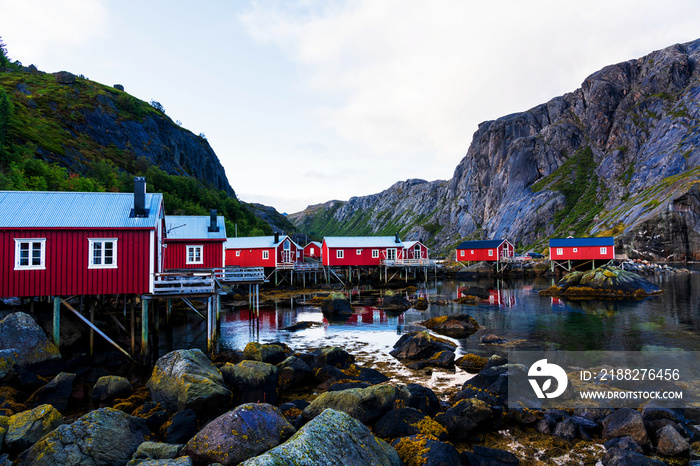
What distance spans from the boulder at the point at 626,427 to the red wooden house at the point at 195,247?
29614mm

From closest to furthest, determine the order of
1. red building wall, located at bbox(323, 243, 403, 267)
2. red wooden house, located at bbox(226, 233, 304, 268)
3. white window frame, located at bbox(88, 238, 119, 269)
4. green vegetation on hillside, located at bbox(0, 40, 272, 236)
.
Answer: white window frame, located at bbox(88, 238, 119, 269) → green vegetation on hillside, located at bbox(0, 40, 272, 236) → red wooden house, located at bbox(226, 233, 304, 268) → red building wall, located at bbox(323, 243, 403, 267)

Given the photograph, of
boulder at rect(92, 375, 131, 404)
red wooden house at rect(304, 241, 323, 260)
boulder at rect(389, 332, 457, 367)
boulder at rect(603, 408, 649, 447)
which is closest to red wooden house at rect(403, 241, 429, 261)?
red wooden house at rect(304, 241, 323, 260)

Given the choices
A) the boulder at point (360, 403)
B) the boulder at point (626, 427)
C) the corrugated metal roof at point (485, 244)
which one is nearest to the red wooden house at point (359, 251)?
the corrugated metal roof at point (485, 244)

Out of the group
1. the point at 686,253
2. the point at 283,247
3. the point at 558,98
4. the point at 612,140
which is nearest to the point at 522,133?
the point at 558,98

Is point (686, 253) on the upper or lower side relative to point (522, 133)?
lower

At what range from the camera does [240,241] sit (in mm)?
58531

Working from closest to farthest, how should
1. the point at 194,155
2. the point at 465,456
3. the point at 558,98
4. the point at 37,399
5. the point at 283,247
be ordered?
the point at 465,456, the point at 37,399, the point at 283,247, the point at 194,155, the point at 558,98

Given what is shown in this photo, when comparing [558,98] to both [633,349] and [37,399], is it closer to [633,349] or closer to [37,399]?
[633,349]

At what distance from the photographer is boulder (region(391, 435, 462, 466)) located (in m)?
8.88

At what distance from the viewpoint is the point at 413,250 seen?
2817 inches

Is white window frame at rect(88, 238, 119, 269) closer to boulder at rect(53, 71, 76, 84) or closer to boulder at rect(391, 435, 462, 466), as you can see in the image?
boulder at rect(391, 435, 462, 466)

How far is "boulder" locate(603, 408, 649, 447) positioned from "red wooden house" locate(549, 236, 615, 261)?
6451cm

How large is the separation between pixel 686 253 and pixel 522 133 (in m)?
91.6

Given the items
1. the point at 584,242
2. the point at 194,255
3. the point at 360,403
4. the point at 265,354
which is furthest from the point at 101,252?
the point at 584,242
